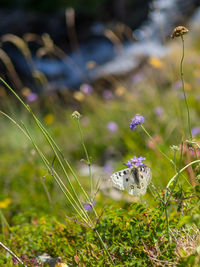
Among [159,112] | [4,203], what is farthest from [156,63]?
[4,203]

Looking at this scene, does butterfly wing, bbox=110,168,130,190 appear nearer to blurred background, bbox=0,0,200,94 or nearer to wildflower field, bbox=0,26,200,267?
wildflower field, bbox=0,26,200,267

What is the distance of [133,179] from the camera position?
1.08 meters

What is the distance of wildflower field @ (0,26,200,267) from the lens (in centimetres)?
109

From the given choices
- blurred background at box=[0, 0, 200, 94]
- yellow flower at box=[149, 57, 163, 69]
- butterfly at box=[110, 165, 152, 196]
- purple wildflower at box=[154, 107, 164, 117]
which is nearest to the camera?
butterfly at box=[110, 165, 152, 196]

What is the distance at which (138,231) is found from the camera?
46.4 inches

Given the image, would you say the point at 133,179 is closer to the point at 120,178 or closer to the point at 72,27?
the point at 120,178

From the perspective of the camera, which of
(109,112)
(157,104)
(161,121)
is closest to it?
(161,121)

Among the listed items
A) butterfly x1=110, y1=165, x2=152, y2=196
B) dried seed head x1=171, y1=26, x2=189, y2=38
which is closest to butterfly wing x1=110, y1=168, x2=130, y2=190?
butterfly x1=110, y1=165, x2=152, y2=196

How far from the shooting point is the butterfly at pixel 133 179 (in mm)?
1065

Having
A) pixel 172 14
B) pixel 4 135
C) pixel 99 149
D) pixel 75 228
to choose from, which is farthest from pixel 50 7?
pixel 75 228

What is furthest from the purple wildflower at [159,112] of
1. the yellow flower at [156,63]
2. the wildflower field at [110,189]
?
the yellow flower at [156,63]

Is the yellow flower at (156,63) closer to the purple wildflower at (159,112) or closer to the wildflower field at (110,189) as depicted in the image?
the wildflower field at (110,189)

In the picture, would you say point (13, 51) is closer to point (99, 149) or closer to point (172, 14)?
point (172, 14)

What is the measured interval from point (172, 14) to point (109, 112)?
7.40m
